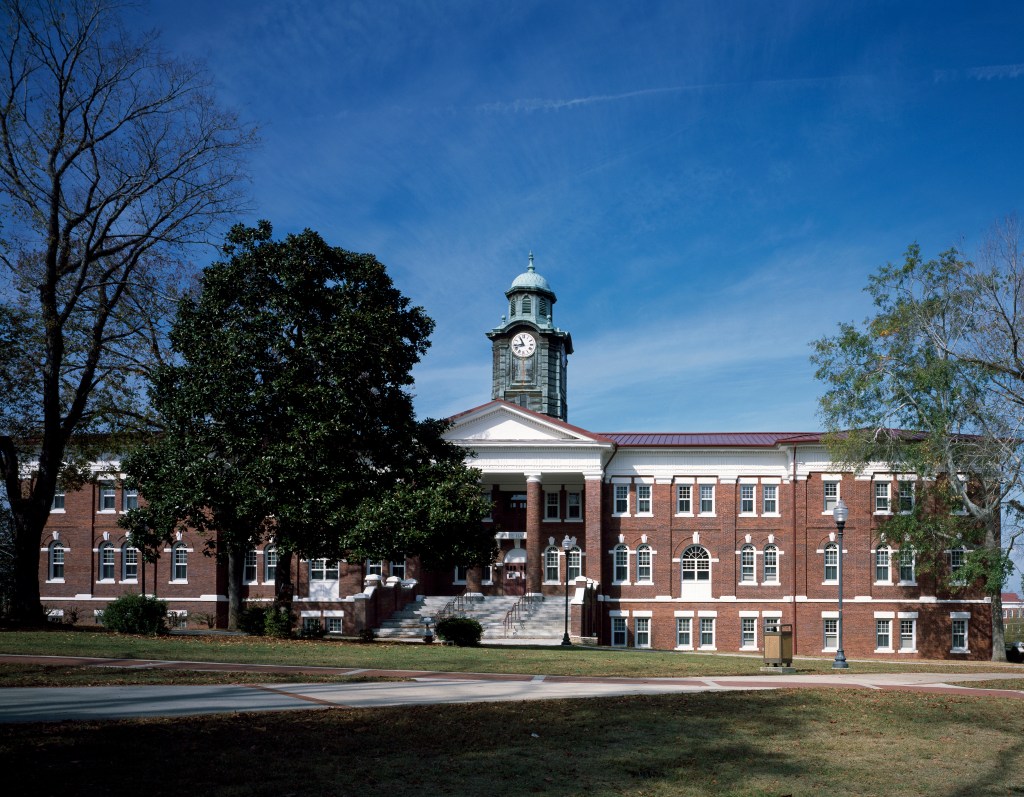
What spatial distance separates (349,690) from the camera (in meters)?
15.2

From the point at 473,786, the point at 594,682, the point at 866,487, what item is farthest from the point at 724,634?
the point at 473,786

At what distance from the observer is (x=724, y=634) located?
4975 centimetres

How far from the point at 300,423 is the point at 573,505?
24.5 metres

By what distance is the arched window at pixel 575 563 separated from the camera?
169ft

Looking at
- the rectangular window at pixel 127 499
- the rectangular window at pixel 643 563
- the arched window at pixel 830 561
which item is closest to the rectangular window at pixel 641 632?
the rectangular window at pixel 643 563

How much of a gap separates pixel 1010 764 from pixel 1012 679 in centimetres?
1246

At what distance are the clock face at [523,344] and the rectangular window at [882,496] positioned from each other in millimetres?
19861

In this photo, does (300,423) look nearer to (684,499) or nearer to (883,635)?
(684,499)

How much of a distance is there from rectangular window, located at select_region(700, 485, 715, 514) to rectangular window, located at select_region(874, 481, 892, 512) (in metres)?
8.02

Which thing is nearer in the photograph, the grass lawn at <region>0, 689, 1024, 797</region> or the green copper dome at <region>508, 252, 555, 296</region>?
the grass lawn at <region>0, 689, 1024, 797</region>

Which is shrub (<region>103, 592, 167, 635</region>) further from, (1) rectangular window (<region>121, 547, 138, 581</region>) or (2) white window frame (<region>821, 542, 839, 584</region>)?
(2) white window frame (<region>821, 542, 839, 584</region>)

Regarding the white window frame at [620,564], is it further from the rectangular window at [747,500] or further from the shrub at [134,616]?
the shrub at [134,616]

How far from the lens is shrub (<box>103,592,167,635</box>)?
2930 cm

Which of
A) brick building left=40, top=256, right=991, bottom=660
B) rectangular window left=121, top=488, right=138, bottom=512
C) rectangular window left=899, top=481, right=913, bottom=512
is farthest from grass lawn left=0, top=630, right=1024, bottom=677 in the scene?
rectangular window left=121, top=488, right=138, bottom=512
